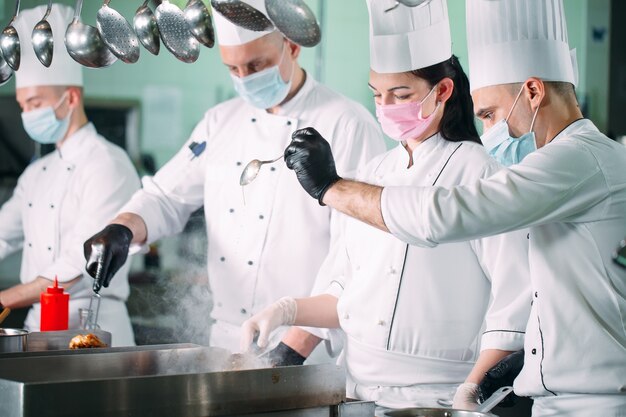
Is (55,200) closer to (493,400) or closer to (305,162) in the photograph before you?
(305,162)

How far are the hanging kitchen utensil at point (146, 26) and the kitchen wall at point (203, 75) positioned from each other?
1.97 metres

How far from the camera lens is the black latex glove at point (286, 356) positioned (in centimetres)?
291

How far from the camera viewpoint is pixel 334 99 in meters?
3.52

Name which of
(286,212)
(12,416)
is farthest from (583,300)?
(286,212)

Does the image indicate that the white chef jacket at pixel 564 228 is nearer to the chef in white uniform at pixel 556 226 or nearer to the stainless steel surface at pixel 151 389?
the chef in white uniform at pixel 556 226

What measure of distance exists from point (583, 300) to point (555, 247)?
0.46ft

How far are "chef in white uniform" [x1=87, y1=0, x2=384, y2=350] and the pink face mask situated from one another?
2.19 ft

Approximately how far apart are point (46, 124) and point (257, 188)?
53.7 inches

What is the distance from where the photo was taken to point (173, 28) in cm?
266

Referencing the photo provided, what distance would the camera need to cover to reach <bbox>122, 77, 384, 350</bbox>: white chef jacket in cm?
345

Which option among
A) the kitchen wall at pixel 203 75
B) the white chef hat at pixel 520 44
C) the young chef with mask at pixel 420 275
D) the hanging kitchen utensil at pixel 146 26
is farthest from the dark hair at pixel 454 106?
the kitchen wall at pixel 203 75

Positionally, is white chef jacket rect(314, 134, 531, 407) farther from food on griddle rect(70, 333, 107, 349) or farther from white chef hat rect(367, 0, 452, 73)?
food on griddle rect(70, 333, 107, 349)

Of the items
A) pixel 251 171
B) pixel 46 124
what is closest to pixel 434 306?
pixel 251 171

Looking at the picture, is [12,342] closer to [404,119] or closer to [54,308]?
[54,308]
